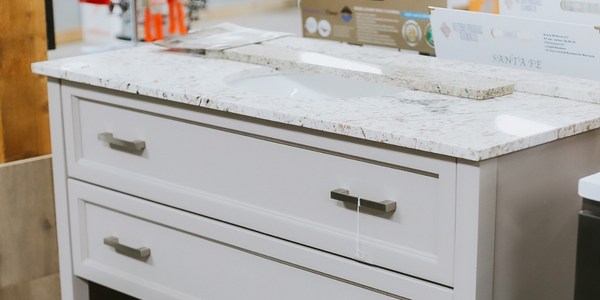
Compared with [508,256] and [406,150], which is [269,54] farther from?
[508,256]

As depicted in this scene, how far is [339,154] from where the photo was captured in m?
1.09

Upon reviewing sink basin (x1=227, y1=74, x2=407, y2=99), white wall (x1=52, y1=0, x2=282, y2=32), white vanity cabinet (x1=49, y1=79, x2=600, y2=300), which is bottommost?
white vanity cabinet (x1=49, y1=79, x2=600, y2=300)

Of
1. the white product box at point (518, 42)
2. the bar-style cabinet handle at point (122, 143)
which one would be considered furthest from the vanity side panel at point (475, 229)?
the bar-style cabinet handle at point (122, 143)

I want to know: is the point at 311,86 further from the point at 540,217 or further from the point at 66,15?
the point at 66,15

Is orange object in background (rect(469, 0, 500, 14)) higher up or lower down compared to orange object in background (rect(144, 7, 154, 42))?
higher up

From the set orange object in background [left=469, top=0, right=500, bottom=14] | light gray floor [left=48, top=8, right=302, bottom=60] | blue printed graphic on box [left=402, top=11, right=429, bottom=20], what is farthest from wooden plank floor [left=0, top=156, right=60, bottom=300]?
light gray floor [left=48, top=8, right=302, bottom=60]

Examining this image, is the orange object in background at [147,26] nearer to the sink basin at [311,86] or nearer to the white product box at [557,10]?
the sink basin at [311,86]

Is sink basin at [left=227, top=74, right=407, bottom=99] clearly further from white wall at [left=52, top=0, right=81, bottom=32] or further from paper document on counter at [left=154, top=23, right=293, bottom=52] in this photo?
white wall at [left=52, top=0, right=81, bottom=32]

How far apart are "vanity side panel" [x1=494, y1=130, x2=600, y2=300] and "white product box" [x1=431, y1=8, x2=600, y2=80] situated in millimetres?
210

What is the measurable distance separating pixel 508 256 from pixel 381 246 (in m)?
0.18

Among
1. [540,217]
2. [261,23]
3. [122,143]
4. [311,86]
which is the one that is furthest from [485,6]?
[261,23]

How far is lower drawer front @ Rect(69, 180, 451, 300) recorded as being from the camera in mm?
1206

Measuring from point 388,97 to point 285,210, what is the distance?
26cm

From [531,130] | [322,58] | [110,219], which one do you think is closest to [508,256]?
[531,130]
